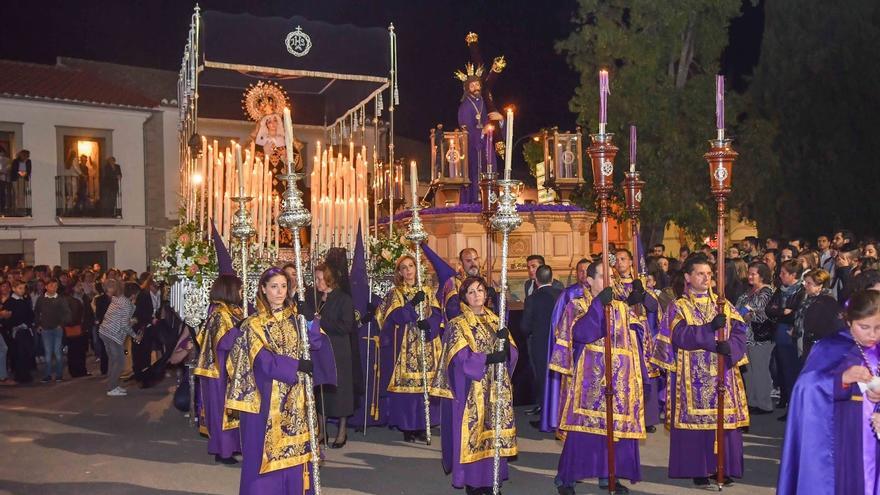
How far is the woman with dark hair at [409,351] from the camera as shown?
932 centimetres

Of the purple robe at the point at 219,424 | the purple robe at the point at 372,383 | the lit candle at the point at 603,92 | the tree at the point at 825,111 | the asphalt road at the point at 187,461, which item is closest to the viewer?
the lit candle at the point at 603,92

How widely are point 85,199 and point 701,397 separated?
21489mm

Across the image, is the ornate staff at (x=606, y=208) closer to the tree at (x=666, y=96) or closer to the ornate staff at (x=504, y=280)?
the ornate staff at (x=504, y=280)

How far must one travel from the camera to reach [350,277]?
9320 millimetres

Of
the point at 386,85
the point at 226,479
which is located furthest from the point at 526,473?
the point at 386,85

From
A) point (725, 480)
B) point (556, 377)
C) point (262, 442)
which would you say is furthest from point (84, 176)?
point (725, 480)

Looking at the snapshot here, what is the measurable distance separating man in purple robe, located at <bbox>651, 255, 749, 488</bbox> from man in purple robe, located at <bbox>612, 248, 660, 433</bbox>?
0.63 meters

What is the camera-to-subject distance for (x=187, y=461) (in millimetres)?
8539

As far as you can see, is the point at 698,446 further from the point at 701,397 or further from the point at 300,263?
the point at 300,263

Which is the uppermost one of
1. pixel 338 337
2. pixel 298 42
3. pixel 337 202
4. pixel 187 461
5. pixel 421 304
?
pixel 298 42

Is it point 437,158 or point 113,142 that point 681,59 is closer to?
point 437,158

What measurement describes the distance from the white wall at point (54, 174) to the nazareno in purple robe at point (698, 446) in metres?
20.9

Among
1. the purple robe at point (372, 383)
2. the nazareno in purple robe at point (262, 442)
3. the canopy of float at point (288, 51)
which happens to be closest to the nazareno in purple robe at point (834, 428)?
the nazareno in purple robe at point (262, 442)

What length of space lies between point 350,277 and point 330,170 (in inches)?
113
